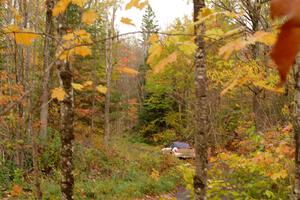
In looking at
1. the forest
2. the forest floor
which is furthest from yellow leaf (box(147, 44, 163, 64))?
the forest floor

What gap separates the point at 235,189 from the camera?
6.16 metres

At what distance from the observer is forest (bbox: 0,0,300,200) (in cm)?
243

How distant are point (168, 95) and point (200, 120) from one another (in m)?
10.2

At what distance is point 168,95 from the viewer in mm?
14289

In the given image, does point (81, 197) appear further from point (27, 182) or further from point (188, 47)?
point (188, 47)

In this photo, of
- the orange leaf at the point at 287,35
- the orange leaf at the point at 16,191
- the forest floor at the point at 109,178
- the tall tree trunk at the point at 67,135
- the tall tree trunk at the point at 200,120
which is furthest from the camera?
the forest floor at the point at 109,178

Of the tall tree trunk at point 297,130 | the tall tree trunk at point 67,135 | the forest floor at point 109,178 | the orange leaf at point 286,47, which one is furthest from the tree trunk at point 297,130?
the forest floor at point 109,178

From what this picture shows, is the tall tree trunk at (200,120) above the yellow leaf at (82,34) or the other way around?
the other way around

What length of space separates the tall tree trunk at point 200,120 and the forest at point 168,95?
0.01m

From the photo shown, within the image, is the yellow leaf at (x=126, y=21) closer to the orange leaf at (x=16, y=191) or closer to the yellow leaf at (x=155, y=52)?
the yellow leaf at (x=155, y=52)

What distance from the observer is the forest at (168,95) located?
243 cm

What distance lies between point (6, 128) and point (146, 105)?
24023 mm

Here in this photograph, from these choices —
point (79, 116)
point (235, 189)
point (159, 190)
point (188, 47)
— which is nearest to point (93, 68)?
point (79, 116)

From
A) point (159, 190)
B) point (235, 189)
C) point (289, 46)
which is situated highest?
point (289, 46)
